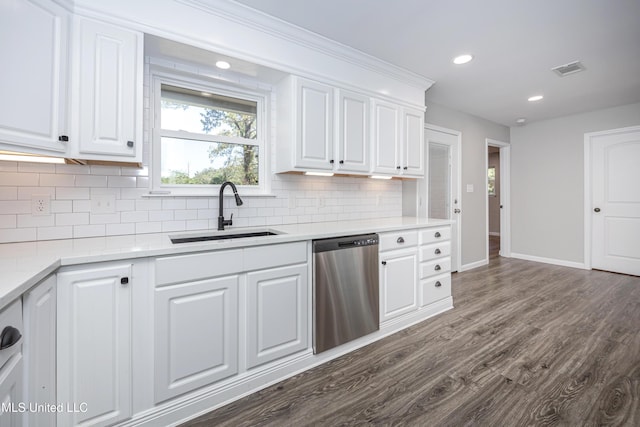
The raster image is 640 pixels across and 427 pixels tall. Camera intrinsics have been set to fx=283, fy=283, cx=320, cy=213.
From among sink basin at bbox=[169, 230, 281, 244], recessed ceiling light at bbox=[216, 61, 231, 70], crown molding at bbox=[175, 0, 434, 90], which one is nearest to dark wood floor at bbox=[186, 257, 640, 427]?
sink basin at bbox=[169, 230, 281, 244]

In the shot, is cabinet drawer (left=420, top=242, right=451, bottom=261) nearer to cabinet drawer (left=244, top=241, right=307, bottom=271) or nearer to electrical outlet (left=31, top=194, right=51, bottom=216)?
cabinet drawer (left=244, top=241, right=307, bottom=271)

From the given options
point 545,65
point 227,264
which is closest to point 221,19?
point 227,264

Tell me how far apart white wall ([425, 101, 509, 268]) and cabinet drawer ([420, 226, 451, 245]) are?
5.85 feet

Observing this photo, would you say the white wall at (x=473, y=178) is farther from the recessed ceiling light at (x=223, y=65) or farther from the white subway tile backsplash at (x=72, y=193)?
the white subway tile backsplash at (x=72, y=193)

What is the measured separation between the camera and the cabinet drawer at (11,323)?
840 mm

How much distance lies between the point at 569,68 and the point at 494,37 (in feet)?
4.26

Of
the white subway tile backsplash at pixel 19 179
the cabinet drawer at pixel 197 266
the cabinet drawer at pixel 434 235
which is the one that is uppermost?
the white subway tile backsplash at pixel 19 179

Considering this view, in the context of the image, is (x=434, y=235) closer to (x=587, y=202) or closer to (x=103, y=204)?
(x=103, y=204)

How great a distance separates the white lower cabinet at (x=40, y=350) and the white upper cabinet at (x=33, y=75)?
72cm

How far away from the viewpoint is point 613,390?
1.79m

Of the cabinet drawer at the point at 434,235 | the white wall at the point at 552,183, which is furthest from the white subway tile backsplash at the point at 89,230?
the white wall at the point at 552,183

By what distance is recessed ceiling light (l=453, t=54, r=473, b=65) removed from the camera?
9.09 ft

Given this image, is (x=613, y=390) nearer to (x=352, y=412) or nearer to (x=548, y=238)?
(x=352, y=412)

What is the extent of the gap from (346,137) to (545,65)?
2.31 metres
